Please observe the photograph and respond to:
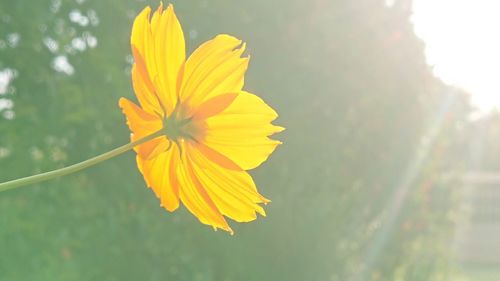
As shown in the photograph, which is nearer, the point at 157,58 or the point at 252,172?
the point at 157,58

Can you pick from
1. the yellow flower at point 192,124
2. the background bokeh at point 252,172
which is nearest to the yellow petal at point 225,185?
the yellow flower at point 192,124

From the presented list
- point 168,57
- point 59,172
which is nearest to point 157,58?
point 168,57

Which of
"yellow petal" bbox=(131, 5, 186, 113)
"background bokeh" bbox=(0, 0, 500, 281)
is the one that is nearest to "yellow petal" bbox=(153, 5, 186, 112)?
"yellow petal" bbox=(131, 5, 186, 113)

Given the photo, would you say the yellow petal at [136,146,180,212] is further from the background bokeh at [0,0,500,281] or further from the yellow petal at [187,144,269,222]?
the background bokeh at [0,0,500,281]

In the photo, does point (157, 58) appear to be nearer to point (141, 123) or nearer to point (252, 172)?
point (141, 123)

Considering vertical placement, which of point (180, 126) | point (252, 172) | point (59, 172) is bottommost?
point (59, 172)

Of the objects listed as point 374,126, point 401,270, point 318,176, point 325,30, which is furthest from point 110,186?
point 401,270

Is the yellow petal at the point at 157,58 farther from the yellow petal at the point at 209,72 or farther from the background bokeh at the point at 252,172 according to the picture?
the background bokeh at the point at 252,172

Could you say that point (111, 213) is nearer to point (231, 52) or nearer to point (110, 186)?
point (110, 186)
